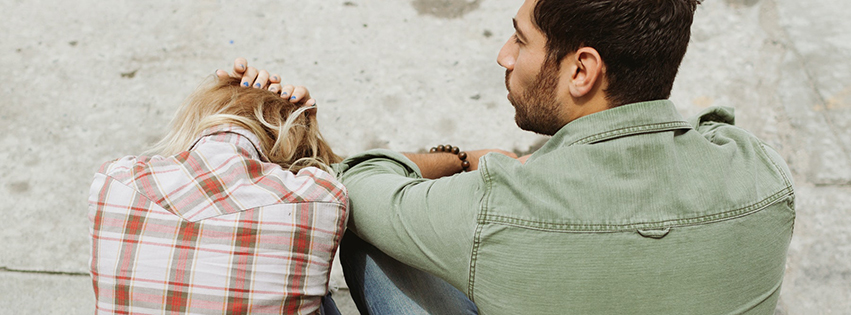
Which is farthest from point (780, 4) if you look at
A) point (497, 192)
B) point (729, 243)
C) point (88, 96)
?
point (88, 96)

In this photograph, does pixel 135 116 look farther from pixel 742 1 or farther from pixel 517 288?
pixel 742 1

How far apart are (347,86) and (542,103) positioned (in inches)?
48.4

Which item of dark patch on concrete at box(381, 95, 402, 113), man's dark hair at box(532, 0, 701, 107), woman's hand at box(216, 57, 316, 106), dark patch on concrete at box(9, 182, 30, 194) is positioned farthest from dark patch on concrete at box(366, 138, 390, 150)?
dark patch on concrete at box(9, 182, 30, 194)

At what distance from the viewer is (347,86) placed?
240cm

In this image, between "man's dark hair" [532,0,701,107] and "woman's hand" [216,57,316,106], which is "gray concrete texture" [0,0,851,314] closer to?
"woman's hand" [216,57,316,106]

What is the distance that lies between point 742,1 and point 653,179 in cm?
200

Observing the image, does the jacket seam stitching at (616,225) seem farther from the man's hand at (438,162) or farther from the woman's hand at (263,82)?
the woman's hand at (263,82)

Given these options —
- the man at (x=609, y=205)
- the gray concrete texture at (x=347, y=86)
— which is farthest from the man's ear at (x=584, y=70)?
the gray concrete texture at (x=347, y=86)

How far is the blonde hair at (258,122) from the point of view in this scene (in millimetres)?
1420

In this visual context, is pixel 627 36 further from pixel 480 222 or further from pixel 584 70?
pixel 480 222

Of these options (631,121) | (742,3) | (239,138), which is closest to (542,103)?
(631,121)

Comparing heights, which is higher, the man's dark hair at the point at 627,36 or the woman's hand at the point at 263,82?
the man's dark hair at the point at 627,36

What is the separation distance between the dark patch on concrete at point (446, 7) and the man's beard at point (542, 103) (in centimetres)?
132

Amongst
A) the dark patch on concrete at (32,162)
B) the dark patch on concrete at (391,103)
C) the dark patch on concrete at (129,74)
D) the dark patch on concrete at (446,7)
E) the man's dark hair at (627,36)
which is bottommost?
the dark patch on concrete at (32,162)
